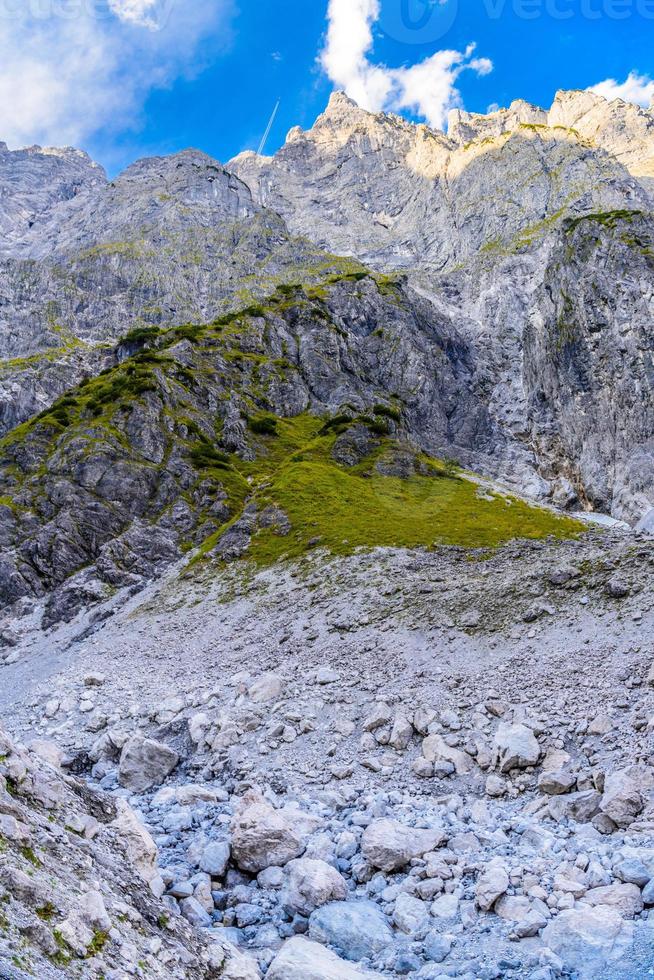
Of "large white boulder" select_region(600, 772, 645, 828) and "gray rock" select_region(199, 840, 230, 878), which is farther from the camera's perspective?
"large white boulder" select_region(600, 772, 645, 828)

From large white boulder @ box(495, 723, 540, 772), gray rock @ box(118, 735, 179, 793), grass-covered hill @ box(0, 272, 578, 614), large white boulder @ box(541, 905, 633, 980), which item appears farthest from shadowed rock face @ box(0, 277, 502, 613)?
large white boulder @ box(541, 905, 633, 980)

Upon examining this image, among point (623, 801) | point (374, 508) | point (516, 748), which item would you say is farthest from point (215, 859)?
point (374, 508)

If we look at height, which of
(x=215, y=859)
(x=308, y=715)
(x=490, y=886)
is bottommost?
(x=308, y=715)

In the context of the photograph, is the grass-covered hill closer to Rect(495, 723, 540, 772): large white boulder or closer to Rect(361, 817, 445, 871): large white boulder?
Rect(495, 723, 540, 772): large white boulder

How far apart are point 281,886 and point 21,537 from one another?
62.0 metres

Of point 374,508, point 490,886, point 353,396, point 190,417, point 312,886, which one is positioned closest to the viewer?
point 490,886

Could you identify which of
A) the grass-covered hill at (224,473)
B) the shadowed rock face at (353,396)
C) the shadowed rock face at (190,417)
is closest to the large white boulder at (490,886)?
the grass-covered hill at (224,473)

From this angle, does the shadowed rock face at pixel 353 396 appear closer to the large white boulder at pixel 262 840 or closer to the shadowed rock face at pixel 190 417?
the shadowed rock face at pixel 190 417

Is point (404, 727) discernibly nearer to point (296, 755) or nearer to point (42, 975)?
point (296, 755)

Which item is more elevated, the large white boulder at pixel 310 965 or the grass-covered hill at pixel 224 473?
the grass-covered hill at pixel 224 473

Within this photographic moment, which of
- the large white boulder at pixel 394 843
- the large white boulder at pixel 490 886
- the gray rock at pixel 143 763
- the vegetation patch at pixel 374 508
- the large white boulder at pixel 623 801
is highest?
the vegetation patch at pixel 374 508

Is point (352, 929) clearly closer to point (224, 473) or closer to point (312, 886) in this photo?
point (312, 886)

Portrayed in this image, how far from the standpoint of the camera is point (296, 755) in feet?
66.5

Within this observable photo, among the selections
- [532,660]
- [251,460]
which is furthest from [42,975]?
[251,460]
